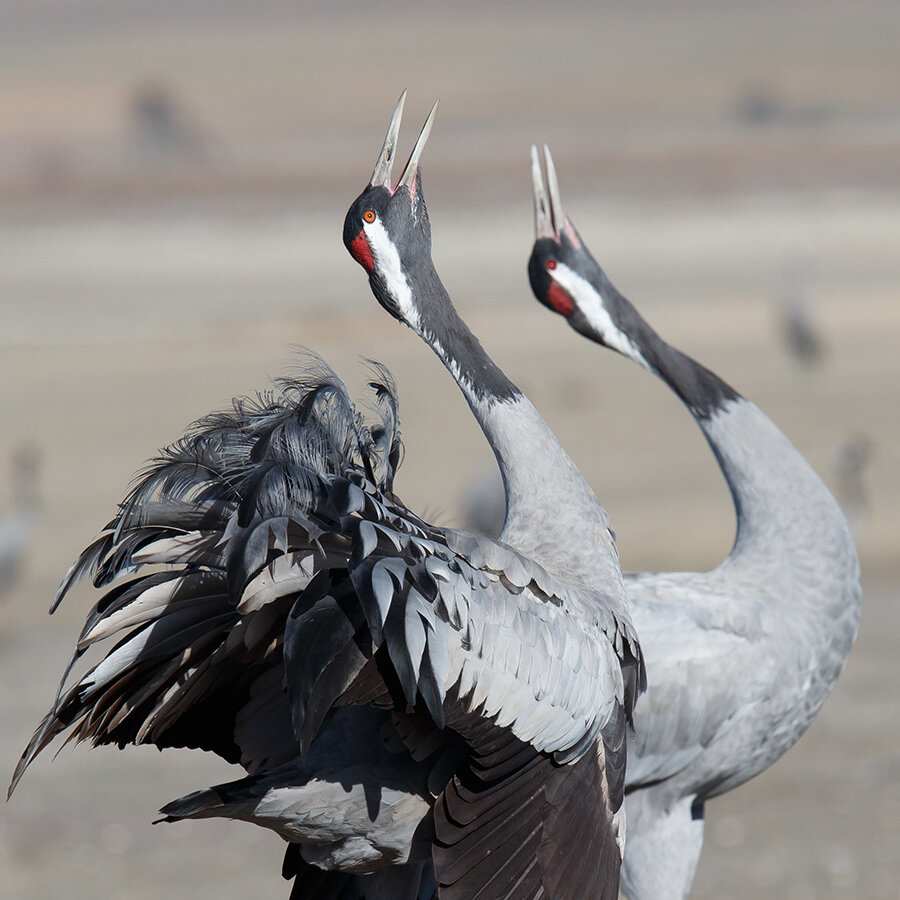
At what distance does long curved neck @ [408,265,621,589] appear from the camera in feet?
10.2

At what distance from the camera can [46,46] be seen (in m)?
81.1

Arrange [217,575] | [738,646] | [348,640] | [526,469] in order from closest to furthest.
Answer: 1. [348,640]
2. [217,575]
3. [526,469]
4. [738,646]

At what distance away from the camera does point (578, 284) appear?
4.23m

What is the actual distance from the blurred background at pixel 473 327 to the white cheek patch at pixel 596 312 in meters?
1.08

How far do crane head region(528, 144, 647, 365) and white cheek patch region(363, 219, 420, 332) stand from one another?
3.06ft

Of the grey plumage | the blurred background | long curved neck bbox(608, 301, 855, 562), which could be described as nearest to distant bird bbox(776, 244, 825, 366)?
the blurred background

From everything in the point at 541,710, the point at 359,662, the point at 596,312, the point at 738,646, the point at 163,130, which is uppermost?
the point at 163,130

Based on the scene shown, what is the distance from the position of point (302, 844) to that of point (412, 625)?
715 mm

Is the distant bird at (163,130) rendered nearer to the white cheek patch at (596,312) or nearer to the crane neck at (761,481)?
the white cheek patch at (596,312)

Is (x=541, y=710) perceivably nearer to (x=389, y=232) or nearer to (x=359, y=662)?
(x=359, y=662)

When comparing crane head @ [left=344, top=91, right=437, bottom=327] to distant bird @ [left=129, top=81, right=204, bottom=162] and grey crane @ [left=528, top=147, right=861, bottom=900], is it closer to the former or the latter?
grey crane @ [left=528, top=147, right=861, bottom=900]

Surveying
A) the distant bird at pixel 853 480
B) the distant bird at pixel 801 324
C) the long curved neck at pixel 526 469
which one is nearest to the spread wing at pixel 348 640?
the long curved neck at pixel 526 469

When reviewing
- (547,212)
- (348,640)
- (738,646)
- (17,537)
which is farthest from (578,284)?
(17,537)

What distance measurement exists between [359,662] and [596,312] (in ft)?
6.33
